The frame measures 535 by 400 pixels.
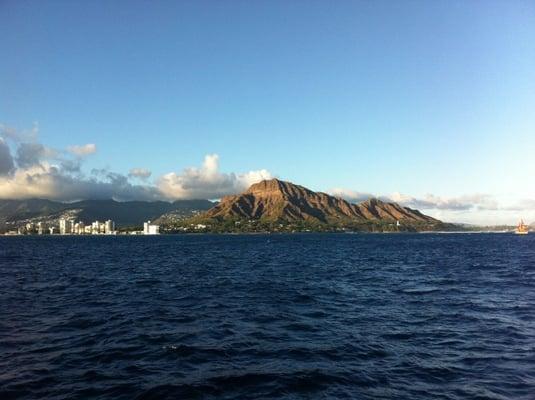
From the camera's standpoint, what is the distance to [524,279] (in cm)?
5866

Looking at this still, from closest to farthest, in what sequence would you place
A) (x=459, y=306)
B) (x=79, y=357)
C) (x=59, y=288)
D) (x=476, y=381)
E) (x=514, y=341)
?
(x=476, y=381) → (x=79, y=357) → (x=514, y=341) → (x=459, y=306) → (x=59, y=288)

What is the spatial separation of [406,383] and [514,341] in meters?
11.6

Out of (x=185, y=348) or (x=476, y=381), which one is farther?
(x=185, y=348)

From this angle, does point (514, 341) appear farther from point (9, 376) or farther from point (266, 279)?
point (266, 279)

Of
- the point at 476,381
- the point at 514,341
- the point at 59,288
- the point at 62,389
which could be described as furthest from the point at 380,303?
the point at 59,288

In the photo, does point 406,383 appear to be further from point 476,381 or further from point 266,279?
point 266,279

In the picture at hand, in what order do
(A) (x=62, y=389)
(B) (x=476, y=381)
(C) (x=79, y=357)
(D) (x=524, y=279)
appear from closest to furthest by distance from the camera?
1. (A) (x=62, y=389)
2. (B) (x=476, y=381)
3. (C) (x=79, y=357)
4. (D) (x=524, y=279)

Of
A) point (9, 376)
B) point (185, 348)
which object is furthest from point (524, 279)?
point (9, 376)

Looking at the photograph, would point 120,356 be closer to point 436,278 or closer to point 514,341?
point 514,341

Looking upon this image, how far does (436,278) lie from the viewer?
6097 cm

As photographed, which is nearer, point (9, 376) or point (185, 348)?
point (9, 376)

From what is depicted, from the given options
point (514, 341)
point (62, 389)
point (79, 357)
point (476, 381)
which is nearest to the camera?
point (62, 389)

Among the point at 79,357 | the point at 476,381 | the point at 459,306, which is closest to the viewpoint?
the point at 476,381

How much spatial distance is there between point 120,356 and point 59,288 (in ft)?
108
